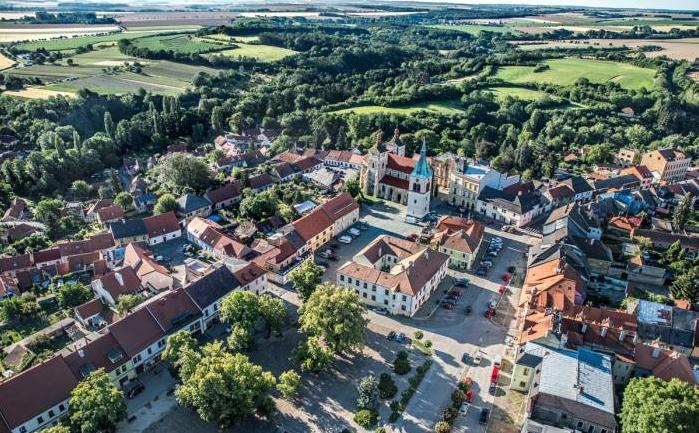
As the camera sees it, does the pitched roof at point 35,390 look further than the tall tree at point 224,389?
No

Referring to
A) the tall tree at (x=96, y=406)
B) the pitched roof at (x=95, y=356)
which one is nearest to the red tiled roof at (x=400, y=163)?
the pitched roof at (x=95, y=356)

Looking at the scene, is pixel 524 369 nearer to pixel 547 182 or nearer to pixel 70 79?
pixel 547 182

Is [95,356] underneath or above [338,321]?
underneath

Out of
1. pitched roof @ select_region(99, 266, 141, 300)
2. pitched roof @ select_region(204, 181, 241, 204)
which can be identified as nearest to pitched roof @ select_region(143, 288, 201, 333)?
pitched roof @ select_region(99, 266, 141, 300)

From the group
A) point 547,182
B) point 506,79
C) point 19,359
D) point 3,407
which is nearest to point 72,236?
point 19,359

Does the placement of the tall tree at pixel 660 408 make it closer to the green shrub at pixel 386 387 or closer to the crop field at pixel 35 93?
the green shrub at pixel 386 387

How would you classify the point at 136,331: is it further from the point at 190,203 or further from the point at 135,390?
the point at 190,203

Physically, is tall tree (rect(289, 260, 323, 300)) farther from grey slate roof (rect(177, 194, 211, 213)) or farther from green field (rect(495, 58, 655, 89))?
green field (rect(495, 58, 655, 89))

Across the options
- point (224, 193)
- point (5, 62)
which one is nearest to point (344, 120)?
point (224, 193)
